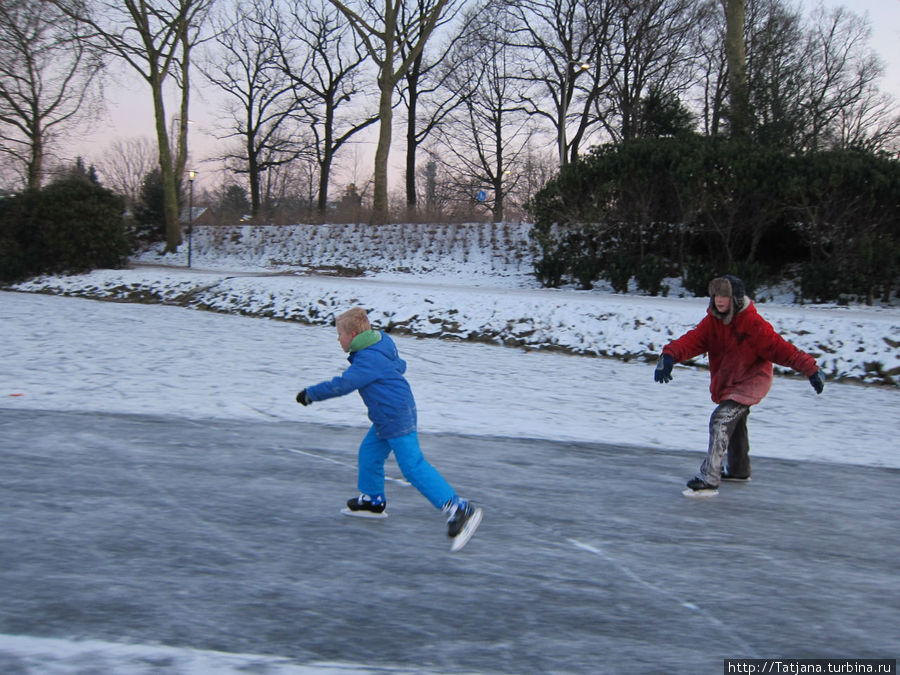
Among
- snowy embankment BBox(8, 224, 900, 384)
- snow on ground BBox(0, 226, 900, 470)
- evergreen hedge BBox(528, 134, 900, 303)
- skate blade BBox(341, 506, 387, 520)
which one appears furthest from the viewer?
evergreen hedge BBox(528, 134, 900, 303)

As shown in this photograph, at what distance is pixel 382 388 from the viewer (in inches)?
175

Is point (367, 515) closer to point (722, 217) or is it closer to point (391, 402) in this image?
point (391, 402)

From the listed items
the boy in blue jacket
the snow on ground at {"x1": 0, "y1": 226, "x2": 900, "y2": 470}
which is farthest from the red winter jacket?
the boy in blue jacket

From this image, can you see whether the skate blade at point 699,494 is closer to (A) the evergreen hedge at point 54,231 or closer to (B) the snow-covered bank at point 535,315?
(B) the snow-covered bank at point 535,315

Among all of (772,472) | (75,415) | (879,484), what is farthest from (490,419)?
(75,415)

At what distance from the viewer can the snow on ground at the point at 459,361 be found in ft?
26.3

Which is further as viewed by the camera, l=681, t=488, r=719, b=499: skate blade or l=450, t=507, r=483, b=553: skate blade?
l=681, t=488, r=719, b=499: skate blade

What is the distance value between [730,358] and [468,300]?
1047cm

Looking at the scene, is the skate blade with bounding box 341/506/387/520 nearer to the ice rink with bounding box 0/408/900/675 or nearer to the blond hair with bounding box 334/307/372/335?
the ice rink with bounding box 0/408/900/675

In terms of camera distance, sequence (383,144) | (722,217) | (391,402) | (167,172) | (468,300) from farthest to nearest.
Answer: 1. (383,144)
2. (167,172)
3. (722,217)
4. (468,300)
5. (391,402)

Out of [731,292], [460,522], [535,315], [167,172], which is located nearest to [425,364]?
[535,315]

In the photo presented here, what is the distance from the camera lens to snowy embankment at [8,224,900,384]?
Answer: 12.6 m

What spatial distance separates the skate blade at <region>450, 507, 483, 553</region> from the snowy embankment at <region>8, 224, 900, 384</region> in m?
8.81

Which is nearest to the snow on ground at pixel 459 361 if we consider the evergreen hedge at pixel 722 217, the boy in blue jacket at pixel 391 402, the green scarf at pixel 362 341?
the evergreen hedge at pixel 722 217
